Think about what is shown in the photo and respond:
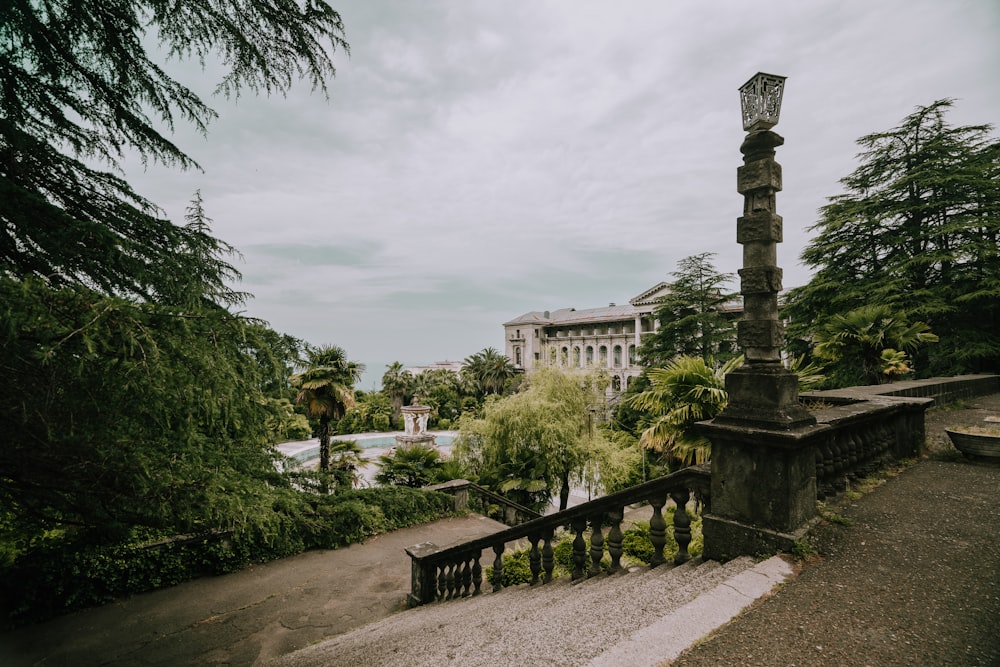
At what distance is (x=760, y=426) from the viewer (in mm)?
3092

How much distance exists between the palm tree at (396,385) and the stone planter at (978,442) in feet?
128

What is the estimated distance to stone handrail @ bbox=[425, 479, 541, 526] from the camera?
11570 millimetres

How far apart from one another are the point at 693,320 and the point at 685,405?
71.4 ft

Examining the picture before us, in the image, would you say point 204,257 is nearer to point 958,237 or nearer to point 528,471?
point 528,471

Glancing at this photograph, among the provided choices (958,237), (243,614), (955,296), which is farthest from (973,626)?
(958,237)

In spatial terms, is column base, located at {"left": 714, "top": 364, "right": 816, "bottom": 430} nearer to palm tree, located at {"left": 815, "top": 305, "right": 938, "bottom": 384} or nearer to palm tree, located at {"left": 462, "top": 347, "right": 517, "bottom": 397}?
palm tree, located at {"left": 815, "top": 305, "right": 938, "bottom": 384}

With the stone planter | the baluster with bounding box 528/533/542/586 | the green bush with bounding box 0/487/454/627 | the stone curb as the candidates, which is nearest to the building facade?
the green bush with bounding box 0/487/454/627

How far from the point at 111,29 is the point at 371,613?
766 cm

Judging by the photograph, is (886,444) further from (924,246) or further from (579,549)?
(924,246)

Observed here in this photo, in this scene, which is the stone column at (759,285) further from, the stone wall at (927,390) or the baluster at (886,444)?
the stone wall at (927,390)

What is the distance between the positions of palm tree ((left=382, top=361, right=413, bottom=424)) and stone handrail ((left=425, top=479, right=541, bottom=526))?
29605 mm

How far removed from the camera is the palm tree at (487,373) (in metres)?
45.4

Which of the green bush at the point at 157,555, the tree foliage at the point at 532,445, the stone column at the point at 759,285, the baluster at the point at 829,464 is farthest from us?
the tree foliage at the point at 532,445

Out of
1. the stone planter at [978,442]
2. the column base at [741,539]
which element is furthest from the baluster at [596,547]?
the stone planter at [978,442]
